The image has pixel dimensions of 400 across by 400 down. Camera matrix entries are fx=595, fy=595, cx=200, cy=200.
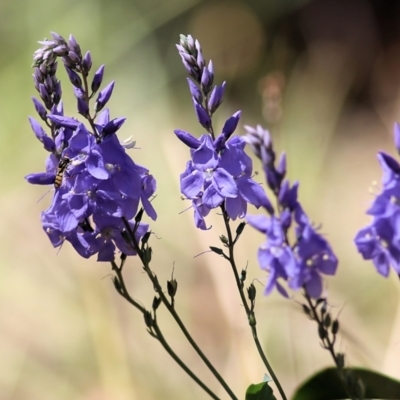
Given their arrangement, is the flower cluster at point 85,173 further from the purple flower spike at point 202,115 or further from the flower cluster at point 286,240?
the flower cluster at point 286,240

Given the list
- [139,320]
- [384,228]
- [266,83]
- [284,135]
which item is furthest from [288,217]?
[284,135]

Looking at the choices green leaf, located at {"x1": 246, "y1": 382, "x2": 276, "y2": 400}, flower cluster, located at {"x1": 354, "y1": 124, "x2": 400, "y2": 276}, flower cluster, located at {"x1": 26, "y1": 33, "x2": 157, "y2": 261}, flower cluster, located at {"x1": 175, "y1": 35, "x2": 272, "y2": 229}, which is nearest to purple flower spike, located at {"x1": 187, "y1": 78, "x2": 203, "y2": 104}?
flower cluster, located at {"x1": 175, "y1": 35, "x2": 272, "y2": 229}

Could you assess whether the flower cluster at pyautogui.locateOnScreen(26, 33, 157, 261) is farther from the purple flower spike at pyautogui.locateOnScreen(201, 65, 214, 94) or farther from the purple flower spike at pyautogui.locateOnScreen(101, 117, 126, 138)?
the purple flower spike at pyautogui.locateOnScreen(201, 65, 214, 94)

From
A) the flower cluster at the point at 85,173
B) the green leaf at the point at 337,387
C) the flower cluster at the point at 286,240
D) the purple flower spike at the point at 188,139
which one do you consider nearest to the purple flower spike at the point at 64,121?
the flower cluster at the point at 85,173

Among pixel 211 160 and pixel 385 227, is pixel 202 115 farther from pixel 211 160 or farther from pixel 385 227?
pixel 385 227

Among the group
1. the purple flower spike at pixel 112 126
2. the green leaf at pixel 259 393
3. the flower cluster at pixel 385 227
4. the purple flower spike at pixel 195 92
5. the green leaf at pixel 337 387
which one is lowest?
the green leaf at pixel 337 387

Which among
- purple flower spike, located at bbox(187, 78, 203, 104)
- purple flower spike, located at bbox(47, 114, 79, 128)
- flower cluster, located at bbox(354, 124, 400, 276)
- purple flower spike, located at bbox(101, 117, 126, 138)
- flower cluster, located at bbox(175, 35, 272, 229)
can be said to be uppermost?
purple flower spike, located at bbox(47, 114, 79, 128)
